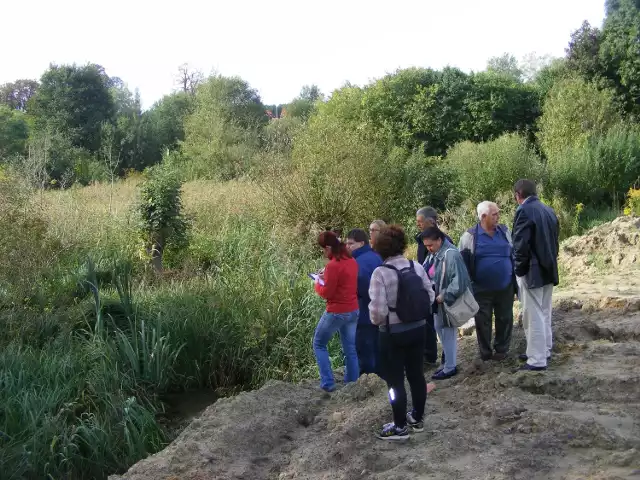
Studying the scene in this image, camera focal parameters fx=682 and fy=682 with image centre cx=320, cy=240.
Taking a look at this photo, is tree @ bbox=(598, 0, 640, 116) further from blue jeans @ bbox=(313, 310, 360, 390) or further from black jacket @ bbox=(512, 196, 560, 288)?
blue jeans @ bbox=(313, 310, 360, 390)

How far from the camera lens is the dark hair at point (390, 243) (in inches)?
201

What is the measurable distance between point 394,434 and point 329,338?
1.72 metres

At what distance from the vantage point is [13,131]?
32781 millimetres

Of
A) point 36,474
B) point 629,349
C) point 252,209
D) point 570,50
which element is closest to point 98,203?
point 252,209

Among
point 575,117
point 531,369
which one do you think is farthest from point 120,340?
point 575,117

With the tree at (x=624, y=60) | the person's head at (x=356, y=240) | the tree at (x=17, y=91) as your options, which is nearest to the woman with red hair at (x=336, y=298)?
the person's head at (x=356, y=240)

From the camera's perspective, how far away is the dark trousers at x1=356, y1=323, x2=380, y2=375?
23.1ft

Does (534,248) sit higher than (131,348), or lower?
higher

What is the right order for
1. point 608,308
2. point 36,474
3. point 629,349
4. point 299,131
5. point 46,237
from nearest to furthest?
point 36,474, point 629,349, point 608,308, point 46,237, point 299,131

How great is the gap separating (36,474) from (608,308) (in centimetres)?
710

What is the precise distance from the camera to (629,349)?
6.86 metres

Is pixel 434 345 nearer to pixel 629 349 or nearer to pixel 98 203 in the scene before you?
pixel 629 349

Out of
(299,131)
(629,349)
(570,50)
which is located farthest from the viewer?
(570,50)

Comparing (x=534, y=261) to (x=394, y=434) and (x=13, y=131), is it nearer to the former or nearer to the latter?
(x=394, y=434)
